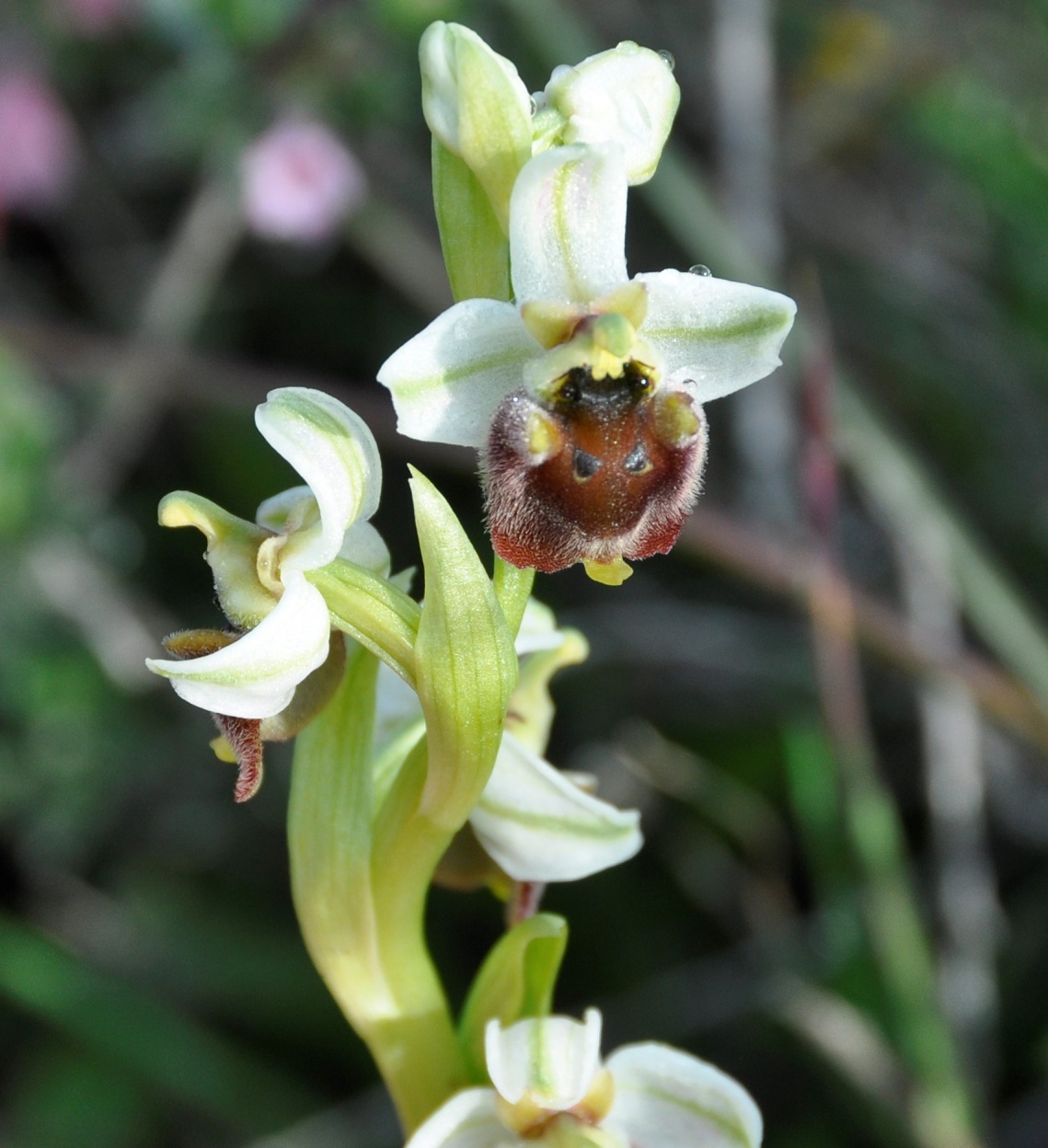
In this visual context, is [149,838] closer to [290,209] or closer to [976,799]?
[290,209]

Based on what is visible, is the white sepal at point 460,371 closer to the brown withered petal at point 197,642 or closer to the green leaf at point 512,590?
the green leaf at point 512,590

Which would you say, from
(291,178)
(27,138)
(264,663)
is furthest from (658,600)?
(264,663)

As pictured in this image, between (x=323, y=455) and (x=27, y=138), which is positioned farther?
(x=27, y=138)

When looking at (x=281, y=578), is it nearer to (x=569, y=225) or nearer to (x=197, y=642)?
(x=197, y=642)

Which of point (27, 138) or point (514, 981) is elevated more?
point (27, 138)

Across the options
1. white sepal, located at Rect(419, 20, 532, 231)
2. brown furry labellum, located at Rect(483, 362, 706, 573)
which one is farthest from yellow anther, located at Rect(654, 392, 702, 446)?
white sepal, located at Rect(419, 20, 532, 231)

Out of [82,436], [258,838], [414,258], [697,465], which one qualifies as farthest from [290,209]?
[697,465]

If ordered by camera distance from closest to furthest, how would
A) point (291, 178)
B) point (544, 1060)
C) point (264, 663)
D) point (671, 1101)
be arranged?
point (264, 663) < point (544, 1060) < point (671, 1101) < point (291, 178)
